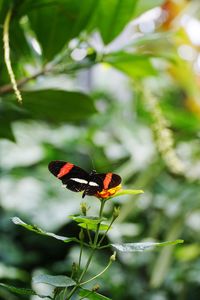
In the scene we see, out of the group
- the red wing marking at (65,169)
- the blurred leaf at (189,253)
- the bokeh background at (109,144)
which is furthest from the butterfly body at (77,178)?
the blurred leaf at (189,253)

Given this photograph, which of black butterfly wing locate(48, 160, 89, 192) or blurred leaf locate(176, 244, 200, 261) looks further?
A: blurred leaf locate(176, 244, 200, 261)

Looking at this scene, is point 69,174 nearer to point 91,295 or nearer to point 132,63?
point 91,295

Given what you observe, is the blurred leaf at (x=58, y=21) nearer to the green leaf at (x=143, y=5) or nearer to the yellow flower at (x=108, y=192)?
the green leaf at (x=143, y=5)

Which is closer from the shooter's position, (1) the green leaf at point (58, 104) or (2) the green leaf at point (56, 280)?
(2) the green leaf at point (56, 280)

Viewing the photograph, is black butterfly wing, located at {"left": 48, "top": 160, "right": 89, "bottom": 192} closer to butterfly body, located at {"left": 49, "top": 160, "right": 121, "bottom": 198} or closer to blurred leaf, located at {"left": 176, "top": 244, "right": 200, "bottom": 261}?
butterfly body, located at {"left": 49, "top": 160, "right": 121, "bottom": 198}

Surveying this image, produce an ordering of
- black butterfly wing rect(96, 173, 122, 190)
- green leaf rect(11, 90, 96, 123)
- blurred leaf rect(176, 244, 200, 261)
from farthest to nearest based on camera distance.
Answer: blurred leaf rect(176, 244, 200, 261) → green leaf rect(11, 90, 96, 123) → black butterfly wing rect(96, 173, 122, 190)

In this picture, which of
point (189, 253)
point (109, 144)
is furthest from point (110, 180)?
point (109, 144)

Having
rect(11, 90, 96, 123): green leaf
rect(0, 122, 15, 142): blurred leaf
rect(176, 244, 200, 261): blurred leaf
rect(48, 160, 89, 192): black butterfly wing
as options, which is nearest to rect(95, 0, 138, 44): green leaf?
rect(11, 90, 96, 123): green leaf
